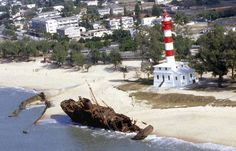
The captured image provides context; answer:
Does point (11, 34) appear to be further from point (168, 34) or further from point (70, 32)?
point (168, 34)

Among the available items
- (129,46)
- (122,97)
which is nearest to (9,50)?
(129,46)

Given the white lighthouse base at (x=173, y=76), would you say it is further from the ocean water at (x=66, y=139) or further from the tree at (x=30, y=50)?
the tree at (x=30, y=50)

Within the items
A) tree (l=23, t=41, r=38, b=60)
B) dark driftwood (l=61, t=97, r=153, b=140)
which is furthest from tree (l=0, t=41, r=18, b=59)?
dark driftwood (l=61, t=97, r=153, b=140)

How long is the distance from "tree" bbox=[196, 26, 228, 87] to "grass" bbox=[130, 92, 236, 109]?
5934 millimetres

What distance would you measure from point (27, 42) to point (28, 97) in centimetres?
4610

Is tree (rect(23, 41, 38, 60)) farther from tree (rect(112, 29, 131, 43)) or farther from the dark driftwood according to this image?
the dark driftwood

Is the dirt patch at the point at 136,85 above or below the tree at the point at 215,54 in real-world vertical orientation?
below

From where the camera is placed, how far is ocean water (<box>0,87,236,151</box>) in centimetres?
5150

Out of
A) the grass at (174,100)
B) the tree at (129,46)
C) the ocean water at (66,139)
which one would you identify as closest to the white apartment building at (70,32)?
the tree at (129,46)

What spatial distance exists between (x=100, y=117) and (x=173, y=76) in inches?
751

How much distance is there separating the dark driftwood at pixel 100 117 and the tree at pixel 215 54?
17.1 m

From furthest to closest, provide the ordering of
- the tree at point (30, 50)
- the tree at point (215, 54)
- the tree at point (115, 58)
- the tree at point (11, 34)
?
the tree at point (11, 34) → the tree at point (30, 50) → the tree at point (115, 58) → the tree at point (215, 54)

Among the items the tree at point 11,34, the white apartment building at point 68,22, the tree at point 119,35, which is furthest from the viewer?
the white apartment building at point 68,22

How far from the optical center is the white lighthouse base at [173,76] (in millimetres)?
74375
